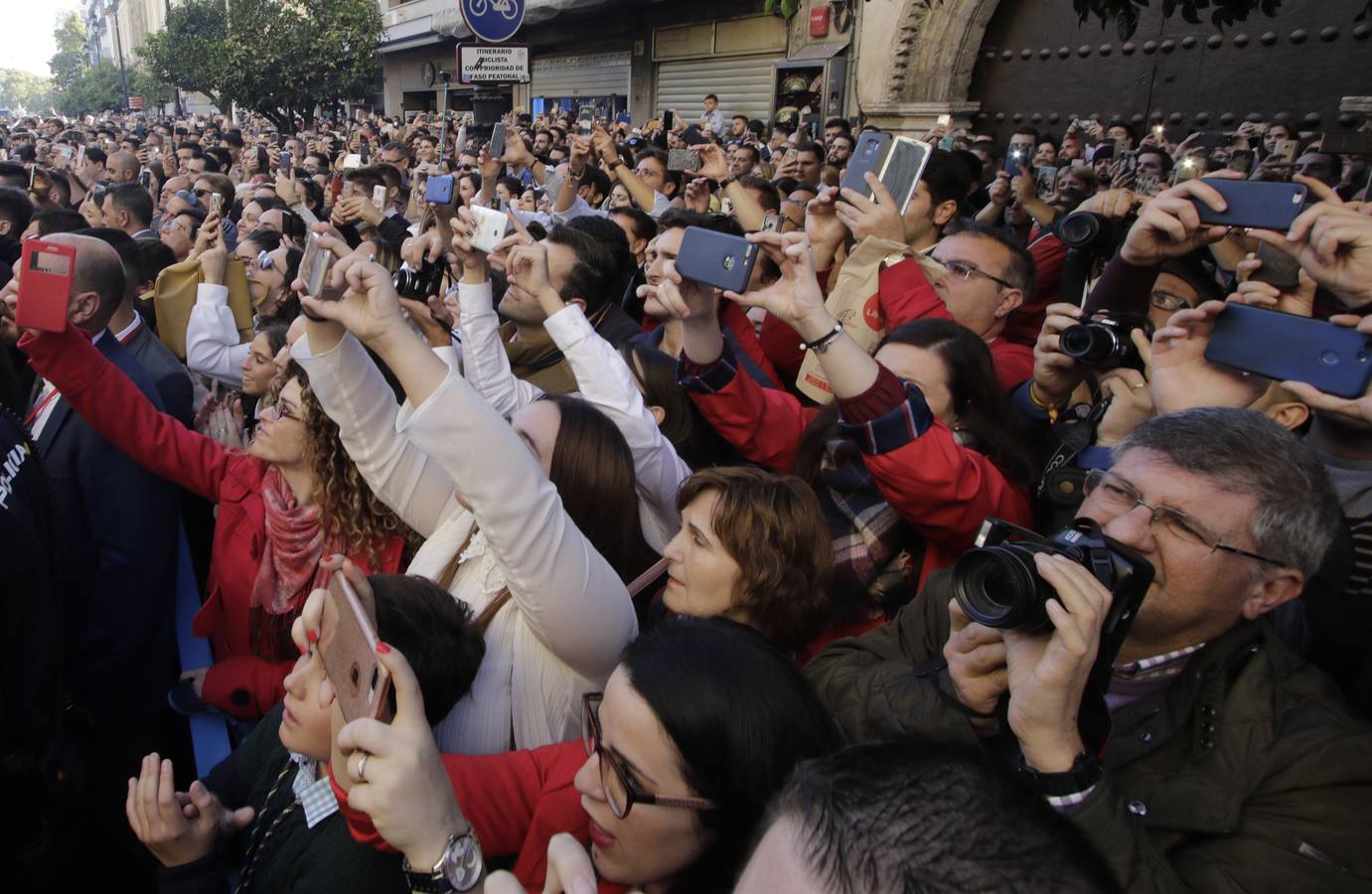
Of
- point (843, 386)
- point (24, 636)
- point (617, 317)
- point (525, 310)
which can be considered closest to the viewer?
point (24, 636)

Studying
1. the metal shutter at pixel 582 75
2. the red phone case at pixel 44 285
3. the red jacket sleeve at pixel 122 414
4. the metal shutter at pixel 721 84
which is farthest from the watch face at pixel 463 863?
the metal shutter at pixel 582 75

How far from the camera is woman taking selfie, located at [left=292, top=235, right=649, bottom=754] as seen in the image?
1.51 m

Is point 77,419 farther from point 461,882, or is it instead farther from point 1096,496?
point 1096,496

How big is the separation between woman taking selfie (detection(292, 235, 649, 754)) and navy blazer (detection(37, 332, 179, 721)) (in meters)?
0.92

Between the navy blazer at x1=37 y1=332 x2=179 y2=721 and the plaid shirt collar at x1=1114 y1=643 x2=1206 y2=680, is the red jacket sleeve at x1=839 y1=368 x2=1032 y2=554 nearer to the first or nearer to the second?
the plaid shirt collar at x1=1114 y1=643 x2=1206 y2=680

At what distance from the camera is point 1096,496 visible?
150 centimetres

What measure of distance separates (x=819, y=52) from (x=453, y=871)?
13598 millimetres

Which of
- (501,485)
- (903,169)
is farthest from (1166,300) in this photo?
(501,485)

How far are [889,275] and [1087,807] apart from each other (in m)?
2.05

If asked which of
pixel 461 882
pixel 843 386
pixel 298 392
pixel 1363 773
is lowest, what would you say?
pixel 461 882

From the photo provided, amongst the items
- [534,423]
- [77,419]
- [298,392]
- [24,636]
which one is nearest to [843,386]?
[534,423]

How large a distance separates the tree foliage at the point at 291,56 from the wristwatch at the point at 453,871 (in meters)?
28.2

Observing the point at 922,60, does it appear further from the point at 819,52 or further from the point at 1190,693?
the point at 1190,693

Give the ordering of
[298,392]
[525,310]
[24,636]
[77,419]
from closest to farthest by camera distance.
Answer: [24,636], [298,392], [77,419], [525,310]
